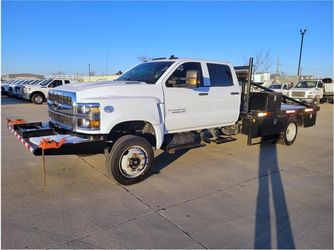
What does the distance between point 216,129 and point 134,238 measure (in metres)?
4.21

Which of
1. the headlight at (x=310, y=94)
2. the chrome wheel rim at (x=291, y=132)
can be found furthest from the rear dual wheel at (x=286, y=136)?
the headlight at (x=310, y=94)

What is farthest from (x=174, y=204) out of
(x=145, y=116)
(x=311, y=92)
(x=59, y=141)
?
(x=311, y=92)

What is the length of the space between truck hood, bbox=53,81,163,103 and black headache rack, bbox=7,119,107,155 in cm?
63

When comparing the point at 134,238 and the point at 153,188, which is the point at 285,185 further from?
the point at 134,238

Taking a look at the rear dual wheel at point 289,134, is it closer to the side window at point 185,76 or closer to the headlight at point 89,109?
the side window at point 185,76

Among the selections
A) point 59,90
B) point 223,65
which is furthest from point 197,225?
point 223,65

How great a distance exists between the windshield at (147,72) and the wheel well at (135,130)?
2.77 feet

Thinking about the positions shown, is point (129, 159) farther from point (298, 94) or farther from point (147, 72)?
point (298, 94)

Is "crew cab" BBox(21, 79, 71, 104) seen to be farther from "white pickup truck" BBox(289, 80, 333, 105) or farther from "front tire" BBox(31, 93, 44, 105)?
"white pickup truck" BBox(289, 80, 333, 105)

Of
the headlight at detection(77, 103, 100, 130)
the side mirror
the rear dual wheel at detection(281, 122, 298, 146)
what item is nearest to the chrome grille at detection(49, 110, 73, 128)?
the headlight at detection(77, 103, 100, 130)

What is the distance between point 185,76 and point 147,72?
2.52 feet

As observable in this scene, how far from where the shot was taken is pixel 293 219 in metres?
3.92

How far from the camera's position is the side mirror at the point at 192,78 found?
5.38 m

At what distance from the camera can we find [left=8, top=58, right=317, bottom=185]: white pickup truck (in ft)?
15.2
